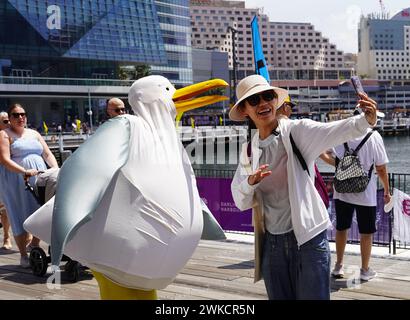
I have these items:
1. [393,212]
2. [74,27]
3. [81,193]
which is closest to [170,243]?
[81,193]

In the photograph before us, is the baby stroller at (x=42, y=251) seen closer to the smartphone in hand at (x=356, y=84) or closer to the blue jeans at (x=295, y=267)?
the blue jeans at (x=295, y=267)

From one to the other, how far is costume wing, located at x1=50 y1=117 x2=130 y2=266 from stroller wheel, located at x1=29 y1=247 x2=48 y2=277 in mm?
2778

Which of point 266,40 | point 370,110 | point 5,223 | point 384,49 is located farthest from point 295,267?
point 384,49

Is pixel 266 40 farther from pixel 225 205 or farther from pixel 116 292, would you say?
pixel 116 292

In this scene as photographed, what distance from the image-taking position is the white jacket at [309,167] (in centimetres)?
277

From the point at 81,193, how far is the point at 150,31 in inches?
2821

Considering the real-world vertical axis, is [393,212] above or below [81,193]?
below

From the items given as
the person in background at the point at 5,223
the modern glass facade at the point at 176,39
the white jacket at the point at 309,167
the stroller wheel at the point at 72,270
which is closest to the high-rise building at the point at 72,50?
the modern glass facade at the point at 176,39

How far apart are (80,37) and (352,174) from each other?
63675mm

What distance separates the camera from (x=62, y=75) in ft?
218

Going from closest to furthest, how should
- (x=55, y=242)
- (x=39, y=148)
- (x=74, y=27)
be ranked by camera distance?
(x=55, y=242)
(x=39, y=148)
(x=74, y=27)

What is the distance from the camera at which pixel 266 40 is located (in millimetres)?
176750

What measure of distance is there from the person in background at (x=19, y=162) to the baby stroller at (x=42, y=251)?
0.62 ft
